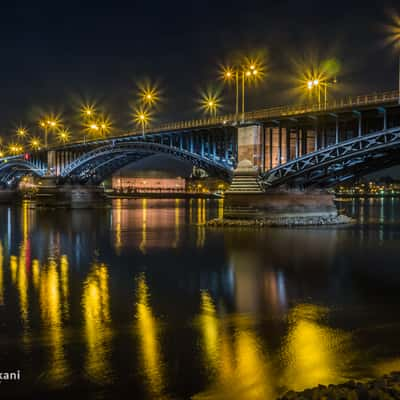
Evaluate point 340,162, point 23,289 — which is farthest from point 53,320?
point 340,162

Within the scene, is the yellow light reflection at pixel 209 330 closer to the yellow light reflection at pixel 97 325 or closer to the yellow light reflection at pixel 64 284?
the yellow light reflection at pixel 97 325

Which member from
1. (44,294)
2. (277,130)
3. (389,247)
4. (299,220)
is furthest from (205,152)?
(44,294)

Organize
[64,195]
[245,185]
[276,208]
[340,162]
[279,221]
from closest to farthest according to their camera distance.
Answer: [340,162] → [279,221] → [276,208] → [245,185] → [64,195]

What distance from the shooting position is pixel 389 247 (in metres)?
25.1

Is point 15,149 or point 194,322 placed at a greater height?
point 15,149

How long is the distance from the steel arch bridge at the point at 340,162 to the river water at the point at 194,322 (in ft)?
44.3

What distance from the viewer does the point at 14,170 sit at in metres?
121

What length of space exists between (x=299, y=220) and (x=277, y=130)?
8.57m

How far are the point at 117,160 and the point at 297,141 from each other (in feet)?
147

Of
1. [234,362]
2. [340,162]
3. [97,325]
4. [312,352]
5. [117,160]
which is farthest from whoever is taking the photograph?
[117,160]

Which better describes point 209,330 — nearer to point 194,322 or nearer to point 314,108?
point 194,322

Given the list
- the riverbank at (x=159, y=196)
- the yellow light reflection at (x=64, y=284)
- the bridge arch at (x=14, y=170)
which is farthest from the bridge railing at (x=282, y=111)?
the riverbank at (x=159, y=196)

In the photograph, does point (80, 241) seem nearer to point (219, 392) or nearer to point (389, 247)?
point (389, 247)

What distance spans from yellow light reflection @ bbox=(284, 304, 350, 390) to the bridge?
25365 millimetres
